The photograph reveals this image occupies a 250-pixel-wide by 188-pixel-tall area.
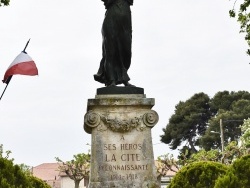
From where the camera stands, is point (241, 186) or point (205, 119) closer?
point (241, 186)

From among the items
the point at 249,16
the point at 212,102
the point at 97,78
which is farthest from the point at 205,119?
the point at 97,78

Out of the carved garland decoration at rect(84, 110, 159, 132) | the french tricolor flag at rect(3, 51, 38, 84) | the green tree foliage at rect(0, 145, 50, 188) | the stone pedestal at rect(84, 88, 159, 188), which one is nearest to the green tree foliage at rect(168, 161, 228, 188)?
the stone pedestal at rect(84, 88, 159, 188)

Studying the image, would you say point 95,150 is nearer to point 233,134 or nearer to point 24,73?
point 24,73

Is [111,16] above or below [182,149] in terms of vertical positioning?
below

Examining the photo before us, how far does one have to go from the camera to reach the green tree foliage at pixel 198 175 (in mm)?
13242

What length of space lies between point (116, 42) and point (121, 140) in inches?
85.9

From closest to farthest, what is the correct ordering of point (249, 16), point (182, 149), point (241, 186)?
point (241, 186)
point (249, 16)
point (182, 149)

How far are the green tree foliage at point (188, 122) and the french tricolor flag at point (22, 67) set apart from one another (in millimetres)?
51539

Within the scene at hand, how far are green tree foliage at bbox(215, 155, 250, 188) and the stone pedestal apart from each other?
1280mm

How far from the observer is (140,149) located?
11.6 metres

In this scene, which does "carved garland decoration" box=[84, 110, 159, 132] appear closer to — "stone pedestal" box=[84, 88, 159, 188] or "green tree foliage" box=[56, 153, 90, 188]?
"stone pedestal" box=[84, 88, 159, 188]

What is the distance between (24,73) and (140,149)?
536 cm

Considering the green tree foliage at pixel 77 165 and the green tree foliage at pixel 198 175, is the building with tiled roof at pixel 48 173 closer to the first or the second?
the green tree foliage at pixel 77 165

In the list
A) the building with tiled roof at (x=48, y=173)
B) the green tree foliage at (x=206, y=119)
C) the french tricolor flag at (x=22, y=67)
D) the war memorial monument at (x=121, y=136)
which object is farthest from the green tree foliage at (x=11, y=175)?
the building with tiled roof at (x=48, y=173)
